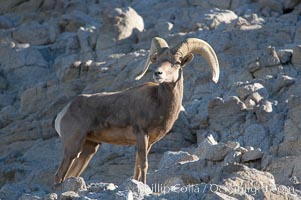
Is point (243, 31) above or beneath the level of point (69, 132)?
beneath

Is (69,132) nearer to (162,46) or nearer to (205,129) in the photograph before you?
(162,46)

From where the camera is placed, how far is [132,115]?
17344 mm

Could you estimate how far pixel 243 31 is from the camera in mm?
31516

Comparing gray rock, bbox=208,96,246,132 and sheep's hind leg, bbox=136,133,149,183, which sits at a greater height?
sheep's hind leg, bbox=136,133,149,183

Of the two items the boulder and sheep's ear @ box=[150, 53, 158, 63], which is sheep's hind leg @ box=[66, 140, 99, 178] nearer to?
sheep's ear @ box=[150, 53, 158, 63]

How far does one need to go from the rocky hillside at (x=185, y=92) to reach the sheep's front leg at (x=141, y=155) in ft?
1.51

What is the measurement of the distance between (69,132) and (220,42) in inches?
542

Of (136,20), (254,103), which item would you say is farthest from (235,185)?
(136,20)

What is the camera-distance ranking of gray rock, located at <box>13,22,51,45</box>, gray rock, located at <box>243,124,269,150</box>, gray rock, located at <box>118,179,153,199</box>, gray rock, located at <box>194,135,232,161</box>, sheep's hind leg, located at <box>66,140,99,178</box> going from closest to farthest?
gray rock, located at <box>118,179,153,199</box> < sheep's hind leg, located at <box>66,140,99,178</box> < gray rock, located at <box>194,135,232,161</box> < gray rock, located at <box>243,124,269,150</box> < gray rock, located at <box>13,22,51,45</box>

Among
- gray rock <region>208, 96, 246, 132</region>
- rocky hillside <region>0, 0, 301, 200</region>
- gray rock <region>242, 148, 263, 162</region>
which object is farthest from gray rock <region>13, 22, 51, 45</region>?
gray rock <region>242, 148, 263, 162</region>

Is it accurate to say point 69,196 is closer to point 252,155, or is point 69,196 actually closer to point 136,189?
point 136,189

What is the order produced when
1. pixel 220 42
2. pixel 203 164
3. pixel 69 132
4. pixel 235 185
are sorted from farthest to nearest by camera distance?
pixel 220 42
pixel 203 164
pixel 69 132
pixel 235 185

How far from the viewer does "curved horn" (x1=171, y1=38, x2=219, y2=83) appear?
1775 cm

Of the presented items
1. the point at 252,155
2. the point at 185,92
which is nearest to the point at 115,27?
the point at 185,92
